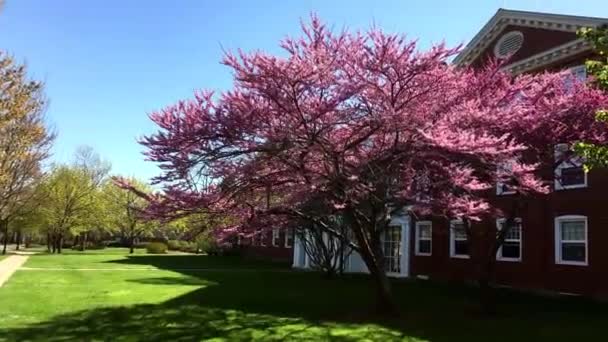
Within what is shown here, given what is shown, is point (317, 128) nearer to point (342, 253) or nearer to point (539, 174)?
point (539, 174)

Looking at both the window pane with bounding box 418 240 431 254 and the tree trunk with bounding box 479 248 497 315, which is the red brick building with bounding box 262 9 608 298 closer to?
the window pane with bounding box 418 240 431 254

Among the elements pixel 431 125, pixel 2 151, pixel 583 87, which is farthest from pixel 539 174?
pixel 2 151

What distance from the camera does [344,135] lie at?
11.3m

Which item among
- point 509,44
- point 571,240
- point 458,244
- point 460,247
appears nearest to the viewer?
point 571,240

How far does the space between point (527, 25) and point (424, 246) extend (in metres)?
9.41

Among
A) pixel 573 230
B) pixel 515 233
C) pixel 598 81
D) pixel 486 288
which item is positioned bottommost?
pixel 486 288

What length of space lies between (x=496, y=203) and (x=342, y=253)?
6921 mm

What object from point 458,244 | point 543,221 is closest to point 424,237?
point 458,244

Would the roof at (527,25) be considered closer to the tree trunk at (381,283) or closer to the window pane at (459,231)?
the window pane at (459,231)

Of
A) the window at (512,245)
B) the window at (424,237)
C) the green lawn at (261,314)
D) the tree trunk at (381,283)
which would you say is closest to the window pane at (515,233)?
the window at (512,245)

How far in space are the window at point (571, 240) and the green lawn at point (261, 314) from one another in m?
1.52

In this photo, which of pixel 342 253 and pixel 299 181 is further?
pixel 342 253

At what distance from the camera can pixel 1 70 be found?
1335 cm

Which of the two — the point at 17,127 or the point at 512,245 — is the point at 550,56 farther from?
the point at 17,127
